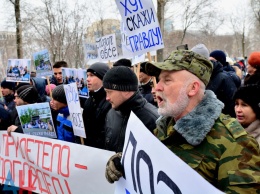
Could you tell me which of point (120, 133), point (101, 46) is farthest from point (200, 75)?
point (101, 46)

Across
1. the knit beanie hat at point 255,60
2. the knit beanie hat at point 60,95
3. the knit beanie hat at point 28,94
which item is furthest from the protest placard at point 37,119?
the knit beanie hat at point 255,60

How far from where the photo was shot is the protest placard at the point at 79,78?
15.7 ft

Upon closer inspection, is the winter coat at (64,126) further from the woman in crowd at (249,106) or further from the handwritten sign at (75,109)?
the woman in crowd at (249,106)

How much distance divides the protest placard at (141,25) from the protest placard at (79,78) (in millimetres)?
947

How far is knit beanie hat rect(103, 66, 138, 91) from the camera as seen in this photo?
294cm

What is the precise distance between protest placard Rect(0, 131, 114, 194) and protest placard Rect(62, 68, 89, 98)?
51.2 inches

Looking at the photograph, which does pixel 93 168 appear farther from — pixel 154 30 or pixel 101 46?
pixel 101 46

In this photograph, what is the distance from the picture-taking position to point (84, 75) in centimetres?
484

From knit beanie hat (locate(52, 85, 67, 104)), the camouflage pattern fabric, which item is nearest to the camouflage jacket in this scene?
the camouflage pattern fabric

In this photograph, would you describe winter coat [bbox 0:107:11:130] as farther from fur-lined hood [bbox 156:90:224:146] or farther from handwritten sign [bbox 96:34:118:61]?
fur-lined hood [bbox 156:90:224:146]

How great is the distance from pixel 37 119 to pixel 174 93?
2265mm

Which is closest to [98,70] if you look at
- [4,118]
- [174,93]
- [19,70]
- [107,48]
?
[4,118]

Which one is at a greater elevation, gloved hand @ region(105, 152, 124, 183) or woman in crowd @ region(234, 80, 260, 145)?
woman in crowd @ region(234, 80, 260, 145)

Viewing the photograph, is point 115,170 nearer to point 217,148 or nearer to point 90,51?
point 217,148
